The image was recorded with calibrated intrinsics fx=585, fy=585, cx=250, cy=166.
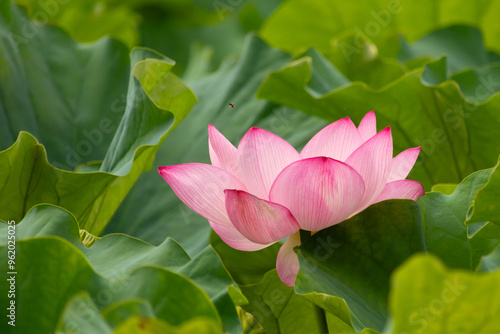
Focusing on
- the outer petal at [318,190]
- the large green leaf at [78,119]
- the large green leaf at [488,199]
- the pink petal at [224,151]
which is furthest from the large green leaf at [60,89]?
the large green leaf at [488,199]

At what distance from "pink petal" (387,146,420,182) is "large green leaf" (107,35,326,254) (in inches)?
12.6

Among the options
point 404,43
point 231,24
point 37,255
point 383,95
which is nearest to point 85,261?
point 37,255

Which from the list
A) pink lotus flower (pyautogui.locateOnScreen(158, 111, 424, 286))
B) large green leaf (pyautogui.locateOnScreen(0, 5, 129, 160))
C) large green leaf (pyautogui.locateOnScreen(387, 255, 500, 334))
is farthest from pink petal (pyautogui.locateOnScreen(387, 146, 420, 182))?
large green leaf (pyautogui.locateOnScreen(0, 5, 129, 160))

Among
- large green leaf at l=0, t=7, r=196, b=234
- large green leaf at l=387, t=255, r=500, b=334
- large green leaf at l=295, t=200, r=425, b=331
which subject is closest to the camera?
large green leaf at l=387, t=255, r=500, b=334

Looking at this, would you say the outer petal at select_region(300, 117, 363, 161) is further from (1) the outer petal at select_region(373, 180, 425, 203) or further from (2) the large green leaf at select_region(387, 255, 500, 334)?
(2) the large green leaf at select_region(387, 255, 500, 334)

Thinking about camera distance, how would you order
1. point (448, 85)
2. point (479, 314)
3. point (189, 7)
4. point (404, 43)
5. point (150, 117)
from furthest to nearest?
1. point (189, 7)
2. point (404, 43)
3. point (448, 85)
4. point (150, 117)
5. point (479, 314)

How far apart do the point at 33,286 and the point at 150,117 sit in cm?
34

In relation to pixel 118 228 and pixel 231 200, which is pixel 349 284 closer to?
pixel 231 200

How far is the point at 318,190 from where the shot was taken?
0.59 m

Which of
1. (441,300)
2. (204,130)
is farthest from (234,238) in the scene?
(204,130)

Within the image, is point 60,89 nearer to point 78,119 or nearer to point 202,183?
point 78,119

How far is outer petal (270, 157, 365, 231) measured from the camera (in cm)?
58

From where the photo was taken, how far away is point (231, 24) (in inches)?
87.4

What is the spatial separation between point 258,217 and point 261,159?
0.06m
